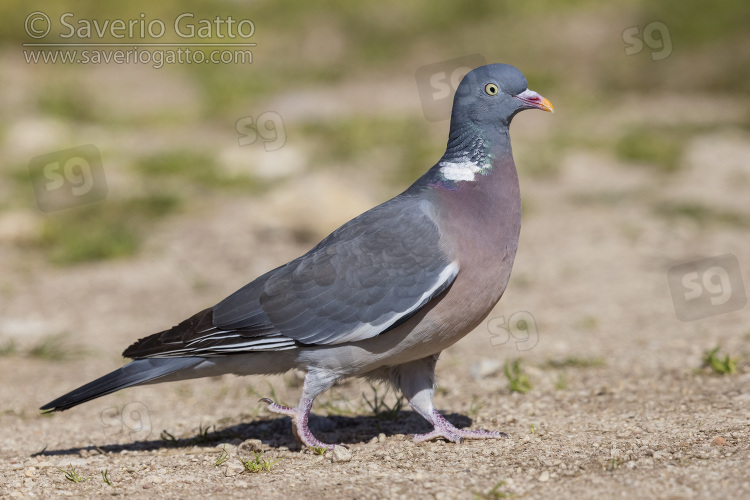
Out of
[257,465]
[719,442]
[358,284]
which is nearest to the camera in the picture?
[719,442]

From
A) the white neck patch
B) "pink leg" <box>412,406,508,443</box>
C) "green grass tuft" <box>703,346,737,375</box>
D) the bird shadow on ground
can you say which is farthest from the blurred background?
the white neck patch

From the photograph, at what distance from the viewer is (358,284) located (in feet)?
13.4

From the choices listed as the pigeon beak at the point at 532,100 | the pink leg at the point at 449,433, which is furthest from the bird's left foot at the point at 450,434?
the pigeon beak at the point at 532,100

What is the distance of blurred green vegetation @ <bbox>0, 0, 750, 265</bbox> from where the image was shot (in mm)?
9320

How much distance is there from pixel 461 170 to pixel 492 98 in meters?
0.39

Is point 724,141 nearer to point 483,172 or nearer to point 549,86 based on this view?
point 549,86

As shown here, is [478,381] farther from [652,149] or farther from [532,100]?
[652,149]

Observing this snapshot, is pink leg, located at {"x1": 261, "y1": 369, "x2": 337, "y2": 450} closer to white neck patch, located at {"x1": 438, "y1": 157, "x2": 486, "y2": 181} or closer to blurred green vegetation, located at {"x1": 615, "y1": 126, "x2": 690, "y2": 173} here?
white neck patch, located at {"x1": 438, "y1": 157, "x2": 486, "y2": 181}

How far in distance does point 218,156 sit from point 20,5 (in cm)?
657

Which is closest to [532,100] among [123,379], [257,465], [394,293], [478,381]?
[394,293]

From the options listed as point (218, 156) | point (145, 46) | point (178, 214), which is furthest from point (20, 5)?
point (178, 214)

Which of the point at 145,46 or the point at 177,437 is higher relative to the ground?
the point at 145,46

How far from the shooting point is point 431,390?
4.40 m

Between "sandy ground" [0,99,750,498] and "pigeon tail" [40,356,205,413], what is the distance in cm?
Result: 31
